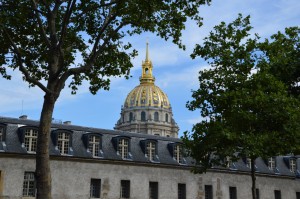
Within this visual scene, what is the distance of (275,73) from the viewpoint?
82.9 ft

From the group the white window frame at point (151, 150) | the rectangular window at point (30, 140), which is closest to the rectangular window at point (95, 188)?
the white window frame at point (151, 150)

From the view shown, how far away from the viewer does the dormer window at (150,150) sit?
3706cm

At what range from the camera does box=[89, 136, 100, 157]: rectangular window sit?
112ft

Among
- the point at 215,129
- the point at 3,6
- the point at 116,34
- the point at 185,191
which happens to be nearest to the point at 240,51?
the point at 215,129

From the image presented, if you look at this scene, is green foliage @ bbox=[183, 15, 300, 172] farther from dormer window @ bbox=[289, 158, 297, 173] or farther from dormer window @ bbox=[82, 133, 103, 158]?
dormer window @ bbox=[289, 158, 297, 173]

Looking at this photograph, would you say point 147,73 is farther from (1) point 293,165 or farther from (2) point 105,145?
(2) point 105,145

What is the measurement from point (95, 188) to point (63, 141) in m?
4.72

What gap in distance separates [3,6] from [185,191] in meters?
26.2

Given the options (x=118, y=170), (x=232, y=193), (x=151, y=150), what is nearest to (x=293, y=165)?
(x=232, y=193)

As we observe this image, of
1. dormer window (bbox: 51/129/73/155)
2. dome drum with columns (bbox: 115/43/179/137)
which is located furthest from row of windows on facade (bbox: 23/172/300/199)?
dome drum with columns (bbox: 115/43/179/137)

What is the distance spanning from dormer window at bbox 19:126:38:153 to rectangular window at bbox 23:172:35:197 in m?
1.85

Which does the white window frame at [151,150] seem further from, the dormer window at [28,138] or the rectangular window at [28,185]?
the rectangular window at [28,185]

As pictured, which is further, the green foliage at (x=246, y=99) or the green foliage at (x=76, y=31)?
the green foliage at (x=246, y=99)

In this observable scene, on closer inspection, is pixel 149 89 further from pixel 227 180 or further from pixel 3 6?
pixel 3 6
